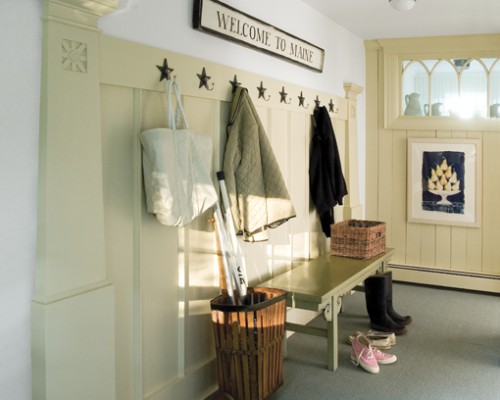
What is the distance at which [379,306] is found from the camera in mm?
3777

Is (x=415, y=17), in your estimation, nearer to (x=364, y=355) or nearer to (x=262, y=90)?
(x=262, y=90)

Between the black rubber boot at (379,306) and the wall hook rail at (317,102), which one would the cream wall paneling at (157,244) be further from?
the black rubber boot at (379,306)

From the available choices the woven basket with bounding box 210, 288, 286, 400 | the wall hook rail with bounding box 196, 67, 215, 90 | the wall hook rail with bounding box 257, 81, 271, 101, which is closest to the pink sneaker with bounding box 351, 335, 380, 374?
the woven basket with bounding box 210, 288, 286, 400

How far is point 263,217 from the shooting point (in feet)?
9.56

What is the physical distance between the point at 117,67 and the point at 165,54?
316 millimetres

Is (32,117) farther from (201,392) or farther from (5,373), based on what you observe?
(201,392)

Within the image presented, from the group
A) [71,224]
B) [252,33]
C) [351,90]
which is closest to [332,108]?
[351,90]

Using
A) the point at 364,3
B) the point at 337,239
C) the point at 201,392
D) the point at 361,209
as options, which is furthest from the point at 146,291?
the point at 361,209

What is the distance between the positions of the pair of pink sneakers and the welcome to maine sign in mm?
1792

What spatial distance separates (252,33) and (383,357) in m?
1.99

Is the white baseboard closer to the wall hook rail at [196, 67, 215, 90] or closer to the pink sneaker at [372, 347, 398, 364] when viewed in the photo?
the pink sneaker at [372, 347, 398, 364]

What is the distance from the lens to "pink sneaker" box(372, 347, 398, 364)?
3.22 m

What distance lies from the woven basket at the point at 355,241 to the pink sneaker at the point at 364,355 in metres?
0.70

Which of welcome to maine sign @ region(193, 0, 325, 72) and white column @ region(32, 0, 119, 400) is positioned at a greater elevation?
welcome to maine sign @ region(193, 0, 325, 72)
